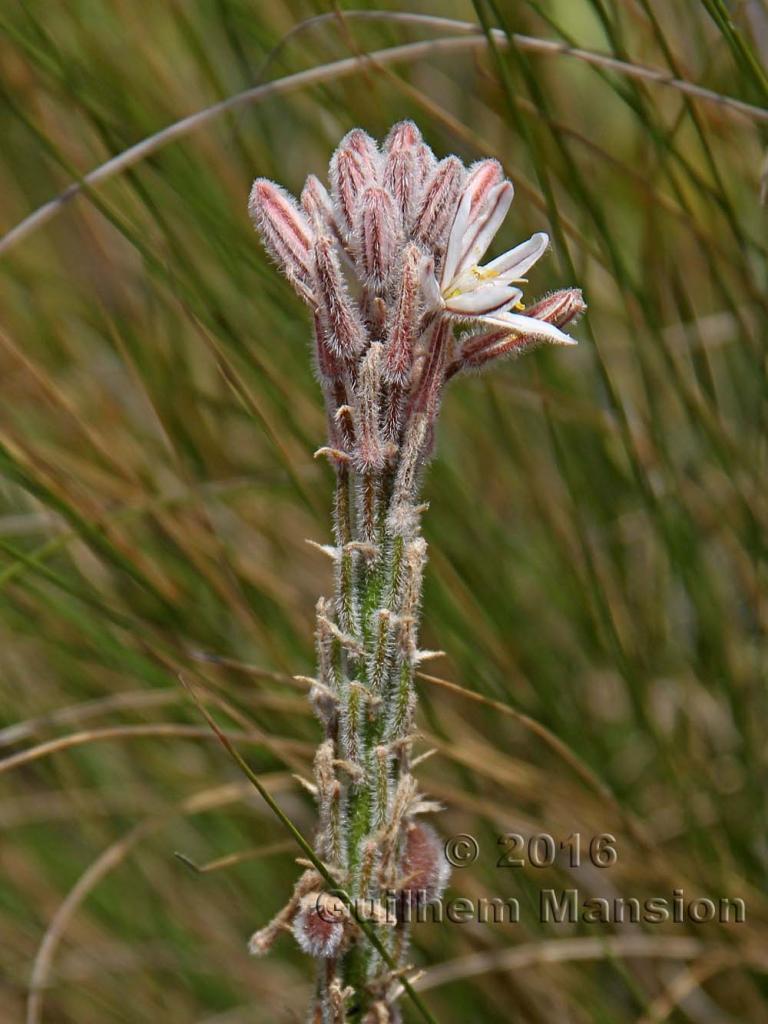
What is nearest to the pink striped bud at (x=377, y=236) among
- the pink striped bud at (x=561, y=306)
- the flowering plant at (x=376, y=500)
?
the flowering plant at (x=376, y=500)

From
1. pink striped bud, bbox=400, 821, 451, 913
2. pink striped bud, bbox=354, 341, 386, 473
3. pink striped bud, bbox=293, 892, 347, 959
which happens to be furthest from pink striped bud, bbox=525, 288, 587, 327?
pink striped bud, bbox=293, 892, 347, 959

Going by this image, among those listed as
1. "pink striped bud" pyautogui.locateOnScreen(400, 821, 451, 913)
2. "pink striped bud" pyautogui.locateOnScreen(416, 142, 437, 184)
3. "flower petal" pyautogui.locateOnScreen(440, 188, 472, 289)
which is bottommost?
"pink striped bud" pyautogui.locateOnScreen(400, 821, 451, 913)

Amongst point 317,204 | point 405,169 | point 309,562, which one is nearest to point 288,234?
point 317,204

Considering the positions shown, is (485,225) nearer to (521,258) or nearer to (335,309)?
(521,258)

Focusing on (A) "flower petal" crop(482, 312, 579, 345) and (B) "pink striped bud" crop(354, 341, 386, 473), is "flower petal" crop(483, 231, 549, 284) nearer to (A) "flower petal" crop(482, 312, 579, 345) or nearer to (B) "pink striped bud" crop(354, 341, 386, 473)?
(A) "flower petal" crop(482, 312, 579, 345)

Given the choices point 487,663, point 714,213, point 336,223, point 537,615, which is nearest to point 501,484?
point 537,615

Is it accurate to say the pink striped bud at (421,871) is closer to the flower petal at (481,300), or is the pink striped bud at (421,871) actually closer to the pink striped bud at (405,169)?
the flower petal at (481,300)
